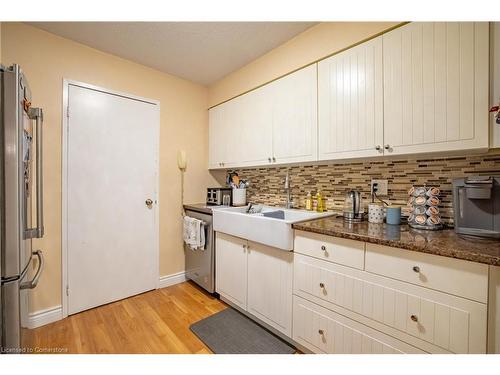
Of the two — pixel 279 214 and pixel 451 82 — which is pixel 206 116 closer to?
pixel 279 214

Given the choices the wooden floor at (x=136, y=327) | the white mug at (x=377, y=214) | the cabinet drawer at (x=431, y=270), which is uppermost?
the white mug at (x=377, y=214)

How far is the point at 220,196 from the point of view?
2494 millimetres

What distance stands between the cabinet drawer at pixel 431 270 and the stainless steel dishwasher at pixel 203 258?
4.67 feet

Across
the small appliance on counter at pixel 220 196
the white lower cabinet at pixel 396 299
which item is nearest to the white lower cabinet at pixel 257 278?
the white lower cabinet at pixel 396 299

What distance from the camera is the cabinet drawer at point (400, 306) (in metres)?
0.91

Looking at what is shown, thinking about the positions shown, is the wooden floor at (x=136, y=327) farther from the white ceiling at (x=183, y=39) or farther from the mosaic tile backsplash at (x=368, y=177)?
the white ceiling at (x=183, y=39)

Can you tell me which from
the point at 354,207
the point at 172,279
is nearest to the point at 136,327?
the point at 172,279

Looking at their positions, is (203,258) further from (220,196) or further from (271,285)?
(271,285)

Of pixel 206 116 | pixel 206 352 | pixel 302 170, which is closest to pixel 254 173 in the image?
pixel 302 170

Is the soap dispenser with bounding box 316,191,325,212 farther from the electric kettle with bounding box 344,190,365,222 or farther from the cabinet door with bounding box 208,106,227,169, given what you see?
the cabinet door with bounding box 208,106,227,169

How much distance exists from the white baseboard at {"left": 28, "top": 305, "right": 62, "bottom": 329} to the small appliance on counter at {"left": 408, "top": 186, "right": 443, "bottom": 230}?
2756mm

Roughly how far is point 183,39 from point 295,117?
1143mm

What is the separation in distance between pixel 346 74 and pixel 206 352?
211 centimetres
